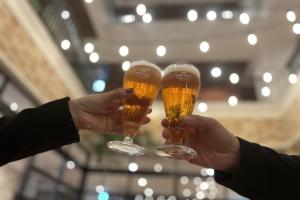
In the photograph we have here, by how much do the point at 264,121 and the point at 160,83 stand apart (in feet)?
19.5

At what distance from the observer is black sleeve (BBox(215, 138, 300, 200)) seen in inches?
39.0

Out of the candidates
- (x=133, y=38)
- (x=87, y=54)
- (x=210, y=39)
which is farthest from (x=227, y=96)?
(x=87, y=54)

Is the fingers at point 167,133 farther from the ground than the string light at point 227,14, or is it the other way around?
the string light at point 227,14

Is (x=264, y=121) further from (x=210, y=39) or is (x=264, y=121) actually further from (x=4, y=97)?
(x=4, y=97)

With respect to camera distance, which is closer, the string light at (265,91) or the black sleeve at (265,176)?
the black sleeve at (265,176)

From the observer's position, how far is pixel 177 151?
104 centimetres

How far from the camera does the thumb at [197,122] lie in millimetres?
994

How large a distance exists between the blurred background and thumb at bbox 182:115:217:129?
12.7 feet

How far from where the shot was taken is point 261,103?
683 centimetres

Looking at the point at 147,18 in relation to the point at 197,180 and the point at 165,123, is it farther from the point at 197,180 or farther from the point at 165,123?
the point at 165,123

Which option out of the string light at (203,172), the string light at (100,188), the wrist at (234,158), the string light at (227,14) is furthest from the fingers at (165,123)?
the string light at (100,188)

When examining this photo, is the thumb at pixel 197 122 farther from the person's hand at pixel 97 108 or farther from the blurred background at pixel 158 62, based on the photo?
the blurred background at pixel 158 62

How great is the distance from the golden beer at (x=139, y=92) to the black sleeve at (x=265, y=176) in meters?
0.33

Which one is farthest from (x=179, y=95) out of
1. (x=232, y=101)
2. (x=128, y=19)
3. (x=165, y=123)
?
(x=232, y=101)
